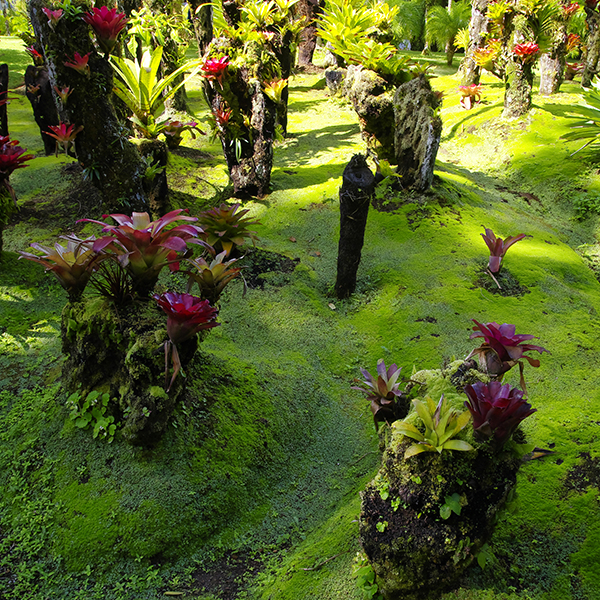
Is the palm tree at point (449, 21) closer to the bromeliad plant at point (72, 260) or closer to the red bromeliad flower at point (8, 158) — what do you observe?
the red bromeliad flower at point (8, 158)

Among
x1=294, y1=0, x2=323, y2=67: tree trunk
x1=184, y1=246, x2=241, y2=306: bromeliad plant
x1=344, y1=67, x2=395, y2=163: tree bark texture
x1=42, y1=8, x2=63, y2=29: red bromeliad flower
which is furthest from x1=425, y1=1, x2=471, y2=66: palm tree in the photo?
x1=184, y1=246, x2=241, y2=306: bromeliad plant

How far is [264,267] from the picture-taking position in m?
5.12

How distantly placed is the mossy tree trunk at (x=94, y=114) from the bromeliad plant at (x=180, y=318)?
2976 mm

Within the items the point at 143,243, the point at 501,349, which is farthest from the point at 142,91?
Answer: the point at 501,349

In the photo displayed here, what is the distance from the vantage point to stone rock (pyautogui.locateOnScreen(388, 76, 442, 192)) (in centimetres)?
589

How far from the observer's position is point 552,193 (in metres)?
7.73

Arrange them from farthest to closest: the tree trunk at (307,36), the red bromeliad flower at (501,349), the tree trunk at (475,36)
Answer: the tree trunk at (307,36) → the tree trunk at (475,36) → the red bromeliad flower at (501,349)

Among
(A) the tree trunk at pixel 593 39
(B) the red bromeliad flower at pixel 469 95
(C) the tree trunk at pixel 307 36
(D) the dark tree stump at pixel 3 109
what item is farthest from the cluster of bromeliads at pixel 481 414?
(C) the tree trunk at pixel 307 36

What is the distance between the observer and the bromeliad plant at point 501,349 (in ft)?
7.16

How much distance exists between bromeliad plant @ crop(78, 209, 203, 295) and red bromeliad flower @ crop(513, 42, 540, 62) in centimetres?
889

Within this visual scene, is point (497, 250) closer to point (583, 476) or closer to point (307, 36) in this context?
point (583, 476)

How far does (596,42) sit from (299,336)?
10936mm

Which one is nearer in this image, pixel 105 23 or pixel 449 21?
pixel 105 23

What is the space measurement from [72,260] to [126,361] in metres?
0.69
